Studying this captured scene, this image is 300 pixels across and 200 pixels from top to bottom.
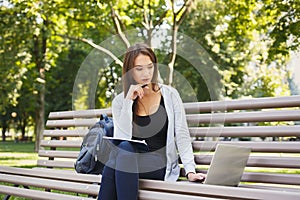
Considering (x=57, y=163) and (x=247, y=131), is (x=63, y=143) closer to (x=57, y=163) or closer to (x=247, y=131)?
(x=57, y=163)

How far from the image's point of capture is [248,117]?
10.6 ft

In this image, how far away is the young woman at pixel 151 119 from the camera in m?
3.15

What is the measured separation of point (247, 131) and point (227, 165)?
546mm

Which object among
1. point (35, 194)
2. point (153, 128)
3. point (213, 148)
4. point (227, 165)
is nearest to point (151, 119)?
point (153, 128)

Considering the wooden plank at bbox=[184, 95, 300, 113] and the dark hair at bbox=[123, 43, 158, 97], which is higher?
the dark hair at bbox=[123, 43, 158, 97]

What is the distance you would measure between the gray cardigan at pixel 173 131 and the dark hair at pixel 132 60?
0.11 meters

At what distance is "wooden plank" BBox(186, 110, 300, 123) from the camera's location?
3.05m

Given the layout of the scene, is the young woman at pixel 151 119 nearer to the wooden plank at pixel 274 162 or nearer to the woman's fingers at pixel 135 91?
the woman's fingers at pixel 135 91

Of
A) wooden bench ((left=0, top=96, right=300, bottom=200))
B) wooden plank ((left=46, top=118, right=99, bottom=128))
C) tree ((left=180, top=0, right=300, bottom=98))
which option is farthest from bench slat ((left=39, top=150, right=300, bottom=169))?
tree ((left=180, top=0, right=300, bottom=98))

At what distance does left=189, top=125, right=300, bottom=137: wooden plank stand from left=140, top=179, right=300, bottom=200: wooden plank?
82 centimetres

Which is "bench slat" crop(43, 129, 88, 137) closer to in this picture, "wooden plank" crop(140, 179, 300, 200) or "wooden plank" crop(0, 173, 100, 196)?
"wooden plank" crop(0, 173, 100, 196)

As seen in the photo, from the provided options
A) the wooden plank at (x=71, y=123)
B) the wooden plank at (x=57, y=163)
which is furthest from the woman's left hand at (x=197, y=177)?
the wooden plank at (x=57, y=163)

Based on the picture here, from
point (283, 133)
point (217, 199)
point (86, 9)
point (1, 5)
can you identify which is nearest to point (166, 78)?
point (283, 133)

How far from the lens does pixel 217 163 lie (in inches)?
106
